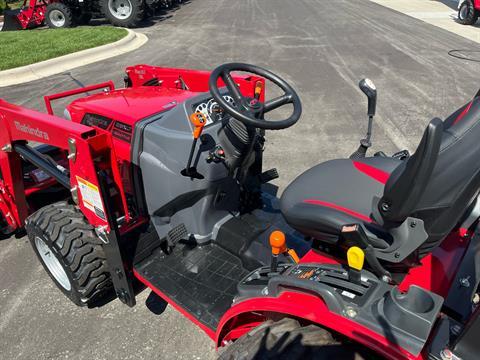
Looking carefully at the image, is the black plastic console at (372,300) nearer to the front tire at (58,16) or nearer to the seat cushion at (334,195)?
the seat cushion at (334,195)

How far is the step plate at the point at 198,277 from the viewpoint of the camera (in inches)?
95.6

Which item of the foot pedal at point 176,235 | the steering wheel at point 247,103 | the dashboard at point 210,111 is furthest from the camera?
the foot pedal at point 176,235

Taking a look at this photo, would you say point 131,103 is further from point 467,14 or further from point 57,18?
point 467,14

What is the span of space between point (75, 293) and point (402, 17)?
16130 millimetres

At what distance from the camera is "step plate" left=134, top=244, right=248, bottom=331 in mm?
2428

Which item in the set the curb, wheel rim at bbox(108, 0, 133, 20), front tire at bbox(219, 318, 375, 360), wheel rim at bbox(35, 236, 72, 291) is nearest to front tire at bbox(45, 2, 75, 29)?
wheel rim at bbox(108, 0, 133, 20)

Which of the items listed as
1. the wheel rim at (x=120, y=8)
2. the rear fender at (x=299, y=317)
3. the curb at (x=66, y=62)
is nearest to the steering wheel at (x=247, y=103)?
the rear fender at (x=299, y=317)

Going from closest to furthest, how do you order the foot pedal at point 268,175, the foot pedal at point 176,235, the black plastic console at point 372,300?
1. the black plastic console at point 372,300
2. the foot pedal at point 176,235
3. the foot pedal at point 268,175

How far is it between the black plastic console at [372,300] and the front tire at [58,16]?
13753 mm

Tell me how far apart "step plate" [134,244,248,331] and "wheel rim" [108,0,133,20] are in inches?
483

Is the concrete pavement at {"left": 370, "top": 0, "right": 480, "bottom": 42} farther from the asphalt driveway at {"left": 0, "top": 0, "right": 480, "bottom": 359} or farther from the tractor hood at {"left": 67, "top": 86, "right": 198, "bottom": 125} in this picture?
the tractor hood at {"left": 67, "top": 86, "right": 198, "bottom": 125}

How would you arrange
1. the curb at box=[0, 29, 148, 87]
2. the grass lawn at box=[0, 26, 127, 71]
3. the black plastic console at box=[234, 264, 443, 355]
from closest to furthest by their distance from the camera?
1. the black plastic console at box=[234, 264, 443, 355]
2. the curb at box=[0, 29, 148, 87]
3. the grass lawn at box=[0, 26, 127, 71]

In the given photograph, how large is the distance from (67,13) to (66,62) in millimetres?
4855

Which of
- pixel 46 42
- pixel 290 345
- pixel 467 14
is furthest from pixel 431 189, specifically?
pixel 467 14
